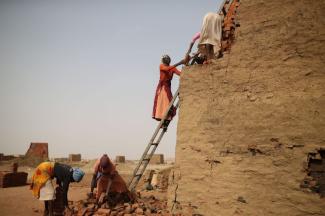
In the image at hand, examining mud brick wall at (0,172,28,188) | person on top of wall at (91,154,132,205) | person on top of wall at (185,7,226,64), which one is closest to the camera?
person on top of wall at (185,7,226,64)

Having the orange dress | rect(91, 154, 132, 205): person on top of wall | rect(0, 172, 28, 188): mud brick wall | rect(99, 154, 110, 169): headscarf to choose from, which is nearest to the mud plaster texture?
the orange dress

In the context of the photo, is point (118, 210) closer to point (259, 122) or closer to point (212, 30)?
point (259, 122)

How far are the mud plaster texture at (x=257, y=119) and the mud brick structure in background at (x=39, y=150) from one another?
15398mm

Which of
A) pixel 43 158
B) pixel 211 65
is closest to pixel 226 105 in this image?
pixel 211 65

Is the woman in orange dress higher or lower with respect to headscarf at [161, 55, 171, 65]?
lower

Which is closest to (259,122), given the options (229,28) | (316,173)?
(316,173)

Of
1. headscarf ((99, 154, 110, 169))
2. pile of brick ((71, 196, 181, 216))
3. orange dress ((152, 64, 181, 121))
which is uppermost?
orange dress ((152, 64, 181, 121))

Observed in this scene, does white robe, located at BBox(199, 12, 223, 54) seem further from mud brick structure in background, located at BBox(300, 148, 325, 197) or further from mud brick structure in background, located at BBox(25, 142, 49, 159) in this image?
mud brick structure in background, located at BBox(25, 142, 49, 159)

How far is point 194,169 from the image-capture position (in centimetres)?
433

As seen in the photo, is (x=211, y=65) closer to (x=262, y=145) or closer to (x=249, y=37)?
(x=249, y=37)

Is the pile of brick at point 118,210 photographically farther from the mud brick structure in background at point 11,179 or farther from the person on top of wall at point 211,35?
the mud brick structure in background at point 11,179

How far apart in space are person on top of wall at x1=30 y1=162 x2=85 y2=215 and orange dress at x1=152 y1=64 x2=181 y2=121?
6.49 ft

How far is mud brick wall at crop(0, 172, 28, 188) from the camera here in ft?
30.9

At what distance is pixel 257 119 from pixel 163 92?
96.1 inches
